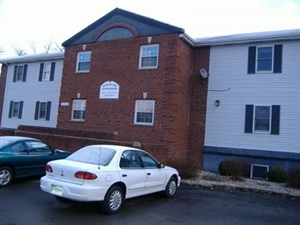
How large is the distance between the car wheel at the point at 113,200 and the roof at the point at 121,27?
9901mm

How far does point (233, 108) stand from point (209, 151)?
97.2 inches

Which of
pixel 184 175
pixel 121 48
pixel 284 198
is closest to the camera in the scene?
pixel 284 198

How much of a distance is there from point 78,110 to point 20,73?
934cm

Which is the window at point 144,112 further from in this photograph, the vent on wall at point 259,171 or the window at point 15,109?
the window at point 15,109

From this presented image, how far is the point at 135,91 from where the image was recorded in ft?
51.6

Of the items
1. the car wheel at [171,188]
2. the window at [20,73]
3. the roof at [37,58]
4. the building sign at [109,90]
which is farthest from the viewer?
the window at [20,73]

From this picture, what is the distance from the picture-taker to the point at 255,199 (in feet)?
30.8

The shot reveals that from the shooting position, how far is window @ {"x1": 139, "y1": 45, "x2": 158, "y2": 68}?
15516 millimetres

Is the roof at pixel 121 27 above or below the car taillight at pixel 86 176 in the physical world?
above

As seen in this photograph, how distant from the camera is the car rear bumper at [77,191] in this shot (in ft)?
21.0

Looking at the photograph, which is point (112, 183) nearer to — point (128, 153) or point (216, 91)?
point (128, 153)

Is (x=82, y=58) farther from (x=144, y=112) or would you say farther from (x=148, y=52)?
(x=144, y=112)

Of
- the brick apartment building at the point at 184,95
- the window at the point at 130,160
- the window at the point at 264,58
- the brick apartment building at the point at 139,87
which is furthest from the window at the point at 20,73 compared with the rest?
the window at the point at 130,160

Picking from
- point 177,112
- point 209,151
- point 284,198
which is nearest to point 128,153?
point 284,198
